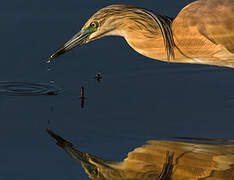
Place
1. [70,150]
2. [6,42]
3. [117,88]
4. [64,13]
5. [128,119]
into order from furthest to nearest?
[64,13] < [6,42] < [117,88] < [128,119] < [70,150]

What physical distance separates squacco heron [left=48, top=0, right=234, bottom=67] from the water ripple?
0.59 metres

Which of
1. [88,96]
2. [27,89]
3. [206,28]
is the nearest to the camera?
[206,28]

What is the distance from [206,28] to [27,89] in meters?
1.78

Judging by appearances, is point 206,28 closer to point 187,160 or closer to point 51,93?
point 187,160

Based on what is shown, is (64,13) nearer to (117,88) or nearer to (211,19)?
(117,88)

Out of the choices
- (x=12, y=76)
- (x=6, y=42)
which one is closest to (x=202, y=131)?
(x=12, y=76)

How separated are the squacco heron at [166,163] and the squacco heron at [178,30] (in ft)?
3.61

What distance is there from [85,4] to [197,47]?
2.41 meters

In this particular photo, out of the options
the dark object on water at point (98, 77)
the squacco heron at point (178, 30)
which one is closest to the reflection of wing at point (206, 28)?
the squacco heron at point (178, 30)

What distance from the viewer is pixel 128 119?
633cm

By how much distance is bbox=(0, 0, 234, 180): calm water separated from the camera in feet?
19.1

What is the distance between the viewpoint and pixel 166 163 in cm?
551

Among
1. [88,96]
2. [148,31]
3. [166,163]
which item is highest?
[148,31]

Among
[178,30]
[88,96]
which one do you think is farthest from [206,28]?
[88,96]
